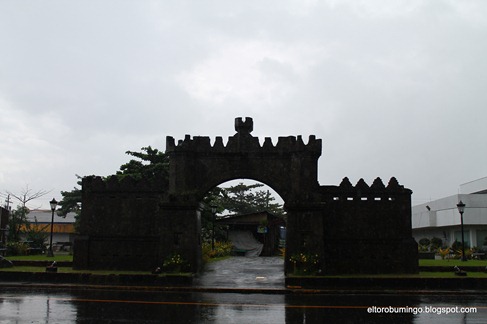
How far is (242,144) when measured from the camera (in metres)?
19.2

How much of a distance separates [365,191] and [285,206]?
341 centimetres

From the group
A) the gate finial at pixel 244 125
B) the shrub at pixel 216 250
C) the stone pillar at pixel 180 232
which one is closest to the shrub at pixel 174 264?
the stone pillar at pixel 180 232

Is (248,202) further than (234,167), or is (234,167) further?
(248,202)

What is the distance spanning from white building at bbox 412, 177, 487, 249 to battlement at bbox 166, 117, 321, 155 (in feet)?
89.0

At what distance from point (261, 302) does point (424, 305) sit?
4501mm

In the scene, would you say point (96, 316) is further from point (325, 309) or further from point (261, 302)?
point (325, 309)

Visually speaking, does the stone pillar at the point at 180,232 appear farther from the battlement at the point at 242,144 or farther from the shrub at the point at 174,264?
the battlement at the point at 242,144

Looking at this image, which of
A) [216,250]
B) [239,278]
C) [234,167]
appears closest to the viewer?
[239,278]

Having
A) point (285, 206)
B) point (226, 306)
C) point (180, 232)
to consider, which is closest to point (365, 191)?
point (285, 206)

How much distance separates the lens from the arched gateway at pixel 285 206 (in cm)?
1844

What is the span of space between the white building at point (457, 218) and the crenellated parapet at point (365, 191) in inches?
953

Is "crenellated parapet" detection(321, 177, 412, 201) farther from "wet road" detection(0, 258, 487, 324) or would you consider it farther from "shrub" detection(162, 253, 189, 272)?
"shrub" detection(162, 253, 189, 272)

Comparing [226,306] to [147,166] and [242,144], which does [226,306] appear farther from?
[147,166]

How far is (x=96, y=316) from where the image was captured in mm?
10656
